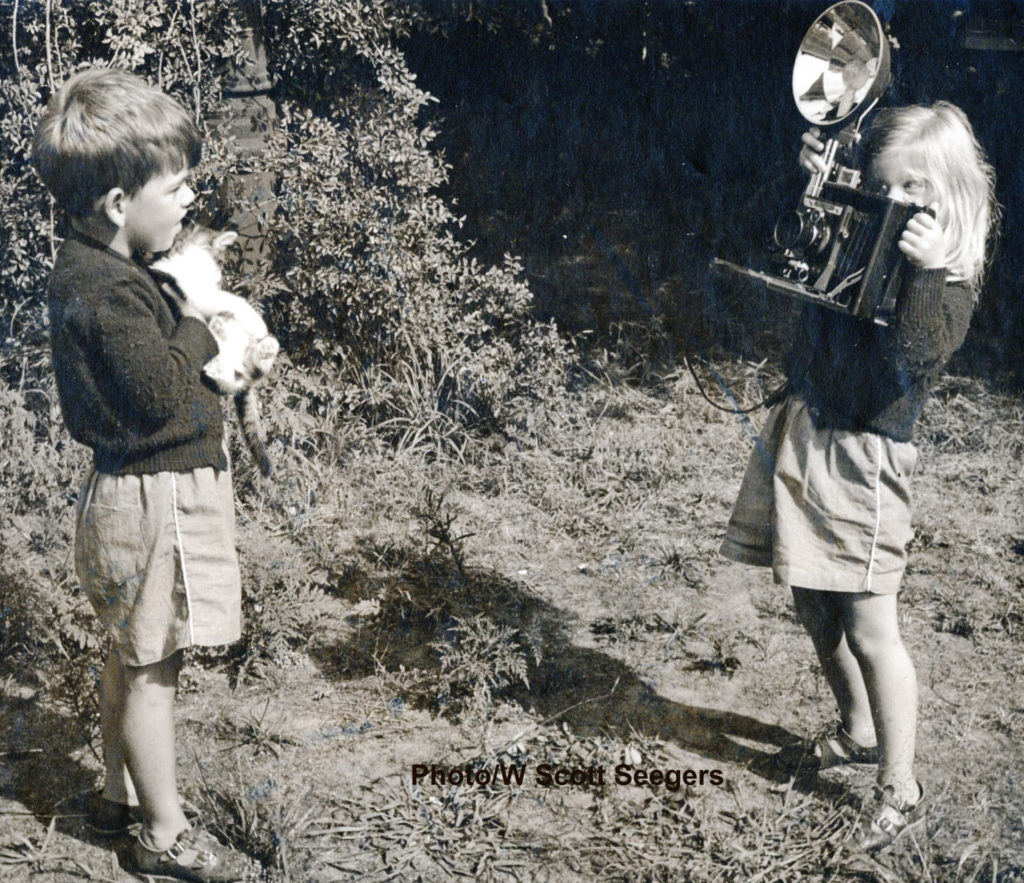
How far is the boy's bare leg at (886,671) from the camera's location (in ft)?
8.14

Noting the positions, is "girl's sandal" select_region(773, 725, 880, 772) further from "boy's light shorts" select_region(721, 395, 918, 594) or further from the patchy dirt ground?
"boy's light shorts" select_region(721, 395, 918, 594)

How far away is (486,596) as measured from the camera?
3.62 metres

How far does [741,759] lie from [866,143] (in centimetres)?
157

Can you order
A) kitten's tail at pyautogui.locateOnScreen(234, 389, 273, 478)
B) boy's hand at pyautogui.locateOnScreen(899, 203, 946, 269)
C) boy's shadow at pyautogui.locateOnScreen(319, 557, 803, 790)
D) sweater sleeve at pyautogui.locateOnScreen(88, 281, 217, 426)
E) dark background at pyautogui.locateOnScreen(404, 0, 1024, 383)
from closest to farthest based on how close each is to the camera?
sweater sleeve at pyautogui.locateOnScreen(88, 281, 217, 426) < boy's hand at pyautogui.locateOnScreen(899, 203, 946, 269) < kitten's tail at pyautogui.locateOnScreen(234, 389, 273, 478) < boy's shadow at pyautogui.locateOnScreen(319, 557, 803, 790) < dark background at pyautogui.locateOnScreen(404, 0, 1024, 383)


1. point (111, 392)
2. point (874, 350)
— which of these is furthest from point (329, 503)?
point (874, 350)

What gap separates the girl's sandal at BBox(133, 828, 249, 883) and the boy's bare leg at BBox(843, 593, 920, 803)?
1483 millimetres

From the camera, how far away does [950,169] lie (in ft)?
7.80

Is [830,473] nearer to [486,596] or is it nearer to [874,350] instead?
[874,350]

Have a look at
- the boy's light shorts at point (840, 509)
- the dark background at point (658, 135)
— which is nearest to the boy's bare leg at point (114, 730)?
the boy's light shorts at point (840, 509)

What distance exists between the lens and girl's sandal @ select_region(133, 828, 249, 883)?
241cm

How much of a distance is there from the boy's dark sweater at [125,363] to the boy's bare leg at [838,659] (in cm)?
146

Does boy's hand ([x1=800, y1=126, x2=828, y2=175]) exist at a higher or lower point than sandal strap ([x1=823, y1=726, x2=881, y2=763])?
higher

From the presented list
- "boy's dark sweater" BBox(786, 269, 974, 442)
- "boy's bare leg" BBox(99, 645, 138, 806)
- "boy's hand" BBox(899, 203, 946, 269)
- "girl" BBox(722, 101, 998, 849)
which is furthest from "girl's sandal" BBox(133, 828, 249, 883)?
"boy's hand" BBox(899, 203, 946, 269)

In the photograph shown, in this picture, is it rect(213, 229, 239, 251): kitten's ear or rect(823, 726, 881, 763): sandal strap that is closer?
rect(213, 229, 239, 251): kitten's ear
